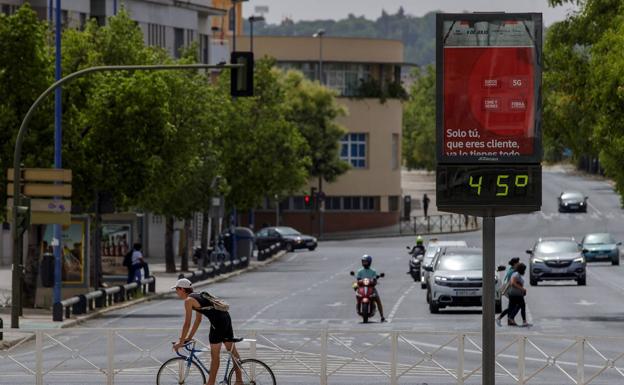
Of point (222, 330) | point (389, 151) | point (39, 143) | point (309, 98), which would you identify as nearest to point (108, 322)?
point (39, 143)

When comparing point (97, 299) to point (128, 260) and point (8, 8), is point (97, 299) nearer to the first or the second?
point (128, 260)

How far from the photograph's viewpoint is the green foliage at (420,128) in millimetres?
154125

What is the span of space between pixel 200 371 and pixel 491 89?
21.1 feet

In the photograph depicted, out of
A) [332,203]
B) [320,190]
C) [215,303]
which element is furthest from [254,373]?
[332,203]

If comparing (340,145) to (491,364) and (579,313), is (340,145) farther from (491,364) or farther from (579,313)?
(491,364)

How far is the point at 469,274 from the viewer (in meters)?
43.2

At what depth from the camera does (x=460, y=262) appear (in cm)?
4419

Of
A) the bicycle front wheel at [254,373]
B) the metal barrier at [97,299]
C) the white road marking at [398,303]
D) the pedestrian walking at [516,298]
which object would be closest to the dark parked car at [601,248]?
the white road marking at [398,303]

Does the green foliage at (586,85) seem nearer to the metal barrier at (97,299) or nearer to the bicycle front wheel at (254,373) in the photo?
the metal barrier at (97,299)

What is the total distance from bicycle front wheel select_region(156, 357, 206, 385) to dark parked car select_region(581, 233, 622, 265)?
51.6m

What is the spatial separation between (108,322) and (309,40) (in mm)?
86001

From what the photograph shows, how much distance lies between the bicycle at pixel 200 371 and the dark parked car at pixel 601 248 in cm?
5140

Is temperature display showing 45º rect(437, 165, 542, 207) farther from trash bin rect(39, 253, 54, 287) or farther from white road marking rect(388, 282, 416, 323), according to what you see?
trash bin rect(39, 253, 54, 287)

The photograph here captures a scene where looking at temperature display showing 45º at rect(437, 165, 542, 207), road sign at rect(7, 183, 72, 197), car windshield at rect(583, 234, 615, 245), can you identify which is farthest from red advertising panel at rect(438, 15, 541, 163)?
car windshield at rect(583, 234, 615, 245)
